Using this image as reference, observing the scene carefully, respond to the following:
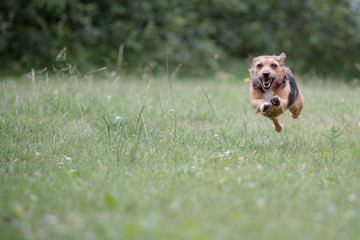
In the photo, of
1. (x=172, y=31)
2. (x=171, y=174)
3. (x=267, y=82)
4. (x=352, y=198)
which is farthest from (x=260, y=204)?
(x=172, y=31)

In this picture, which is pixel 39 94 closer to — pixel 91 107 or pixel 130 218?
pixel 91 107

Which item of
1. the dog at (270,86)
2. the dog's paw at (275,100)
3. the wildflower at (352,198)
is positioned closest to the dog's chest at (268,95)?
the dog at (270,86)

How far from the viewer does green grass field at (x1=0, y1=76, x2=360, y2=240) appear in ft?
8.40

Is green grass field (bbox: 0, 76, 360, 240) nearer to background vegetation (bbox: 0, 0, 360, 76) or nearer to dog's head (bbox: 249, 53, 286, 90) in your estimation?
dog's head (bbox: 249, 53, 286, 90)

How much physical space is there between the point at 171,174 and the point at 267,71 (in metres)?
1.73

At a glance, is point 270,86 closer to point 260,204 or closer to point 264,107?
point 264,107

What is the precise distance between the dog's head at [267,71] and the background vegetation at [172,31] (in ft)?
18.7

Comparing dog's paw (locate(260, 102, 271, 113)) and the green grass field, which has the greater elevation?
dog's paw (locate(260, 102, 271, 113))

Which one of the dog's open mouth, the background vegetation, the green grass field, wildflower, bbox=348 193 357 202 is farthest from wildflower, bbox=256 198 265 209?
the background vegetation

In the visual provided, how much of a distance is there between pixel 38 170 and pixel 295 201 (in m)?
2.24

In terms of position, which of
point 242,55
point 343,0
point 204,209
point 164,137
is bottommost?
point 242,55

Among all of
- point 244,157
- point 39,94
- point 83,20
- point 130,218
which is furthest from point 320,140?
point 83,20

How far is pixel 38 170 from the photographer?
3783mm

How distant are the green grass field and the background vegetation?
4.79 m
